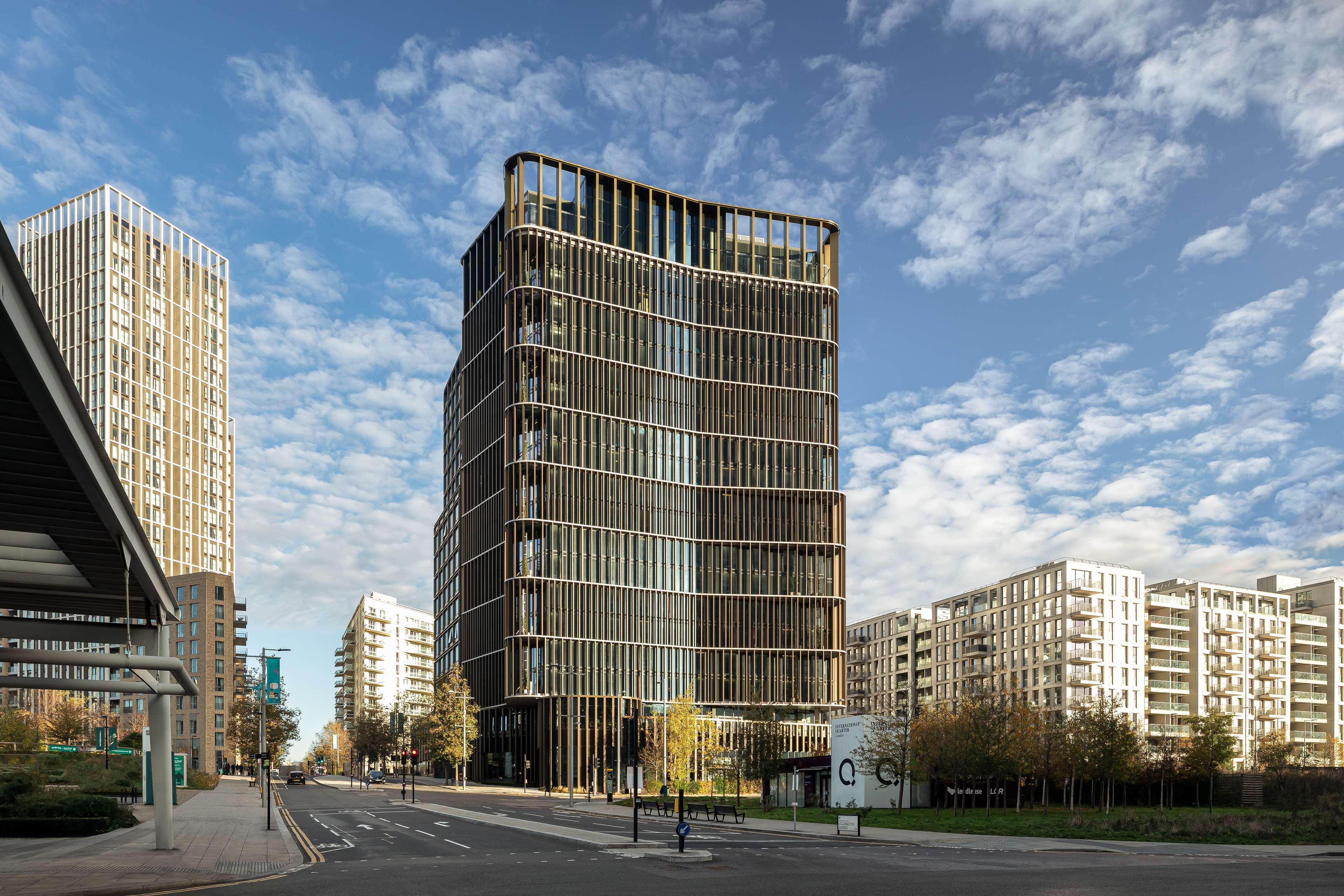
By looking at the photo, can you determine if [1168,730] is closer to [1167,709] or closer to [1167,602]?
[1167,709]

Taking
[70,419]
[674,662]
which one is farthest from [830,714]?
[70,419]

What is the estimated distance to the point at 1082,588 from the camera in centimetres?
13925

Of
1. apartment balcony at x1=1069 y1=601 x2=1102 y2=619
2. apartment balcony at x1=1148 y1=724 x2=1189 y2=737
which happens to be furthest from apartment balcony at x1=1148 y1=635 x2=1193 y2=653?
apartment balcony at x1=1069 y1=601 x2=1102 y2=619

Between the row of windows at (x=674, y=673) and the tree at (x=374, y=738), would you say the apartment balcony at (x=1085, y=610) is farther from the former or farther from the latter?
the tree at (x=374, y=738)

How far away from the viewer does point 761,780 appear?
2916 inches

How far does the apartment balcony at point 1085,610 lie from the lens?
139m

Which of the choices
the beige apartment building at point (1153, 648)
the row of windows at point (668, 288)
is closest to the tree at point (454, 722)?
the row of windows at point (668, 288)

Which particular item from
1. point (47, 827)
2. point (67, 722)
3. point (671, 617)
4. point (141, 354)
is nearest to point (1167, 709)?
point (671, 617)

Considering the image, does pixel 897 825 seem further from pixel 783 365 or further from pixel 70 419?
pixel 783 365

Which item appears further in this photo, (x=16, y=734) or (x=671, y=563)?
(x=671, y=563)

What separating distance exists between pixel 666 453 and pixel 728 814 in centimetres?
6382

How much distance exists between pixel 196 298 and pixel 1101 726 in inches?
6838

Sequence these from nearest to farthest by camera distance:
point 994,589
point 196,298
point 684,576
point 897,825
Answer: point 897,825 < point 684,576 < point 994,589 < point 196,298

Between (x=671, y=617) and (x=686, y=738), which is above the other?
(x=671, y=617)
